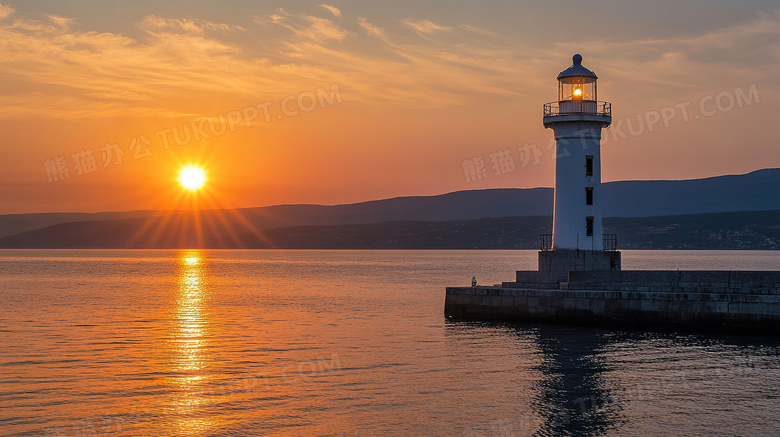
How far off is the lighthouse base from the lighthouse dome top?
8443 millimetres

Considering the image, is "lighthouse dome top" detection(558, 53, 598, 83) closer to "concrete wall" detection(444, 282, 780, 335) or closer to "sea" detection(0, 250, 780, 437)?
"concrete wall" detection(444, 282, 780, 335)

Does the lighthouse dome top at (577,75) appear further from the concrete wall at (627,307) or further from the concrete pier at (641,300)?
the concrete wall at (627,307)

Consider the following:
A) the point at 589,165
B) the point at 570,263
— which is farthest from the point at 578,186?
the point at 570,263

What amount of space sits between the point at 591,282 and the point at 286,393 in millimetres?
18597

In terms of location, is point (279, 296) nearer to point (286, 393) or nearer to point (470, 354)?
point (470, 354)

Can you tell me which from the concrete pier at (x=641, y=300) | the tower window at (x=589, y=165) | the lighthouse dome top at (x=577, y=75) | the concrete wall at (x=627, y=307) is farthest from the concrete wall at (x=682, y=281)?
the lighthouse dome top at (x=577, y=75)

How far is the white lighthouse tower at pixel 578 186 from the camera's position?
35812 mm

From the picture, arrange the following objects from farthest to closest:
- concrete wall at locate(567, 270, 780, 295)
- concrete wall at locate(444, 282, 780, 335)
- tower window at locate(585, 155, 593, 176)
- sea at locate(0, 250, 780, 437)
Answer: tower window at locate(585, 155, 593, 176) → concrete wall at locate(567, 270, 780, 295) → concrete wall at locate(444, 282, 780, 335) → sea at locate(0, 250, 780, 437)

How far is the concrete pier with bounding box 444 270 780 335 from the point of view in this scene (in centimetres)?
2883

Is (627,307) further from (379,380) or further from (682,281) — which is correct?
(379,380)

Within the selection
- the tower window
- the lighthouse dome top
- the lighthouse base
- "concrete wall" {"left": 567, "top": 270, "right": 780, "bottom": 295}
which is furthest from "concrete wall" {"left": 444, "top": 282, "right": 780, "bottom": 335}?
the lighthouse dome top

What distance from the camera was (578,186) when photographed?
120 feet

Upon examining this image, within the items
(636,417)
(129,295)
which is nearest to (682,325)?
(636,417)

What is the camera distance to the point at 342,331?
33.7m
